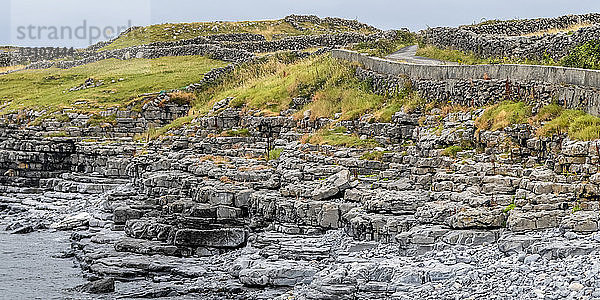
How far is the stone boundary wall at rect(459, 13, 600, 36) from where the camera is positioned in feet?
143

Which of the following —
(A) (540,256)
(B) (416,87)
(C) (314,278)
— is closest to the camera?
(A) (540,256)

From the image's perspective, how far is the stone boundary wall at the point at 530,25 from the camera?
143 ft

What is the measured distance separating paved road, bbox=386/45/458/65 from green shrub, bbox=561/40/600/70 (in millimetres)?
7510

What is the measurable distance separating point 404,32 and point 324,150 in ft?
82.5

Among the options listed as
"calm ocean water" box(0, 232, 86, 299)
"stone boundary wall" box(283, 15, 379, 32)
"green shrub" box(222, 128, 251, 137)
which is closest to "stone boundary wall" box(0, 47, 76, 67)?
"stone boundary wall" box(283, 15, 379, 32)

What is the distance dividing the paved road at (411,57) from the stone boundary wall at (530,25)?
3.67 metres

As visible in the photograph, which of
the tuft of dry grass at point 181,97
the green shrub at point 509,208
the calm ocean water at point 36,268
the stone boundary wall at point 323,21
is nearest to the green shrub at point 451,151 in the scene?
the green shrub at point 509,208

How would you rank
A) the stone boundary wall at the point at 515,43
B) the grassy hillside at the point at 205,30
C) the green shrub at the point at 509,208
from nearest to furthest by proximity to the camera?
the green shrub at the point at 509,208 → the stone boundary wall at the point at 515,43 → the grassy hillside at the point at 205,30

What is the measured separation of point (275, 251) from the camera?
25812 millimetres

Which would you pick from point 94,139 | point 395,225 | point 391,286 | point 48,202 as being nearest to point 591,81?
point 395,225

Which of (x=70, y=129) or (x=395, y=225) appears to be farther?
(x=70, y=129)

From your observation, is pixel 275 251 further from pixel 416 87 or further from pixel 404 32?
pixel 404 32

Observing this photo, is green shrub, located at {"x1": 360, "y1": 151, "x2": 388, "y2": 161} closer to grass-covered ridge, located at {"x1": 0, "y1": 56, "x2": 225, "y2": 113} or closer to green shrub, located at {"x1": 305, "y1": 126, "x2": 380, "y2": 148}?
green shrub, located at {"x1": 305, "y1": 126, "x2": 380, "y2": 148}

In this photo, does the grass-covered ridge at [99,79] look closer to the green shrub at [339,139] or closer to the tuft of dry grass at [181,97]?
the tuft of dry grass at [181,97]
